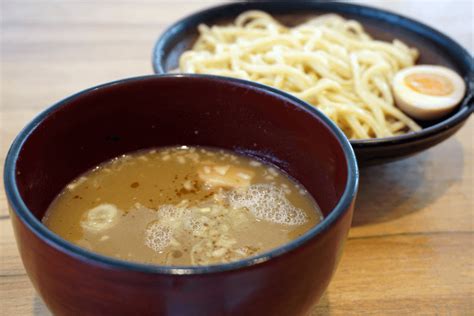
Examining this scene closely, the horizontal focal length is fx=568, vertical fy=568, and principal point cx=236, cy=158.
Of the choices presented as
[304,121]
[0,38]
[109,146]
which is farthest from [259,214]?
[0,38]

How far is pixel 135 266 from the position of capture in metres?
0.61

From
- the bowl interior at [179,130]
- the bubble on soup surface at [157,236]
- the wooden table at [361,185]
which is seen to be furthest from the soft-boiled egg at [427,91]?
the bubble on soup surface at [157,236]

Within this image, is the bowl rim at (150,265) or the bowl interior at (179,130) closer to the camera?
the bowl rim at (150,265)

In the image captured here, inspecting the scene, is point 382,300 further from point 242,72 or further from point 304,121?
point 242,72

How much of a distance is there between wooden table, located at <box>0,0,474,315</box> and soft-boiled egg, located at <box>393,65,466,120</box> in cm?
11

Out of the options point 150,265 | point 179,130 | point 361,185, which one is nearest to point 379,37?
point 361,185

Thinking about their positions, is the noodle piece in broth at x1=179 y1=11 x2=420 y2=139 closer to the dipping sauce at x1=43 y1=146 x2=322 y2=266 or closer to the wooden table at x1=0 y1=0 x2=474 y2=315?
the wooden table at x1=0 y1=0 x2=474 y2=315

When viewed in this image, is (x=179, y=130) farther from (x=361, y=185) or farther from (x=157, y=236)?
(x=361, y=185)

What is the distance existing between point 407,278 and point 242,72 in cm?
69

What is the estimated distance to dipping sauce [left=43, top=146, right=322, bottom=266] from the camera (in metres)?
0.86

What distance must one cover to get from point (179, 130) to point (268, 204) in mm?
238

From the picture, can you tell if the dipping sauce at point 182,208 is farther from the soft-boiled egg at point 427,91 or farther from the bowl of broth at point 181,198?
the soft-boiled egg at point 427,91

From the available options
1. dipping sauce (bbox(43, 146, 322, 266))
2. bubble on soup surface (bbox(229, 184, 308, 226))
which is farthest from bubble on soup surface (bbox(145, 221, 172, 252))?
bubble on soup surface (bbox(229, 184, 308, 226))

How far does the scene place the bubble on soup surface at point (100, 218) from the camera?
90cm
